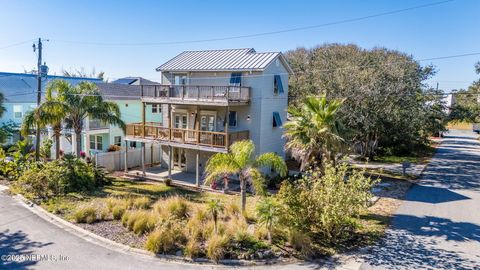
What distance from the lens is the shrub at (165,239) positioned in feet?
35.3

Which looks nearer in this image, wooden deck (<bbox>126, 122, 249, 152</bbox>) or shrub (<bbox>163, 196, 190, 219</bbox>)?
shrub (<bbox>163, 196, 190, 219</bbox>)

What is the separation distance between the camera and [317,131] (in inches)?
646

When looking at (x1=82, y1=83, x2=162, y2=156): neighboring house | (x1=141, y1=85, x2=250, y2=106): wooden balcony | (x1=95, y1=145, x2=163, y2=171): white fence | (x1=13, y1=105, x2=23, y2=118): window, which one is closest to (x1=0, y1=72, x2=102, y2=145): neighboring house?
(x1=13, y1=105, x2=23, y2=118): window

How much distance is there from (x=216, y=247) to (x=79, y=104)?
1546 cm

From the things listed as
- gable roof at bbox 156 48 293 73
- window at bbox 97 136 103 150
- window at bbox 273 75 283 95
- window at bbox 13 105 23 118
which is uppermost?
gable roof at bbox 156 48 293 73

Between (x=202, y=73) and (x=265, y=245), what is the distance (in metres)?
16.3

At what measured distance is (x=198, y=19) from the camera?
70.8ft

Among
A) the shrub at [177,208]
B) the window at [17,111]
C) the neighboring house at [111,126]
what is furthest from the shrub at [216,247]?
the window at [17,111]

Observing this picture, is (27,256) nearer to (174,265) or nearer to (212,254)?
(174,265)

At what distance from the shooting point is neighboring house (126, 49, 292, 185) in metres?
22.5

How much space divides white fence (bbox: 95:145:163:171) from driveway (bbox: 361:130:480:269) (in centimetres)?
1936

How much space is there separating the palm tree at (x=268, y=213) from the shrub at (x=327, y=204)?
1.77 ft

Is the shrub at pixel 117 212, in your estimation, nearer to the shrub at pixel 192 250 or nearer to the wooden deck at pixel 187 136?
the shrub at pixel 192 250

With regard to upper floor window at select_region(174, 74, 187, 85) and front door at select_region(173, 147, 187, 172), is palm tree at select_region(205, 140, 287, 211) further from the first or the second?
upper floor window at select_region(174, 74, 187, 85)
